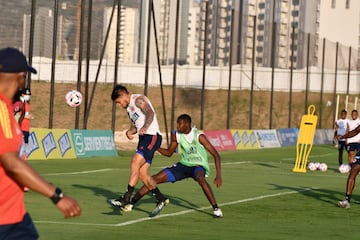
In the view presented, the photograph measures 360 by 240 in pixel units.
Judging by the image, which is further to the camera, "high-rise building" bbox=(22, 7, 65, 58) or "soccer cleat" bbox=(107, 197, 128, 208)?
"high-rise building" bbox=(22, 7, 65, 58)

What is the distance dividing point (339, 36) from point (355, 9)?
5.10 m

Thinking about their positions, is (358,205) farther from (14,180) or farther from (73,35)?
(73,35)

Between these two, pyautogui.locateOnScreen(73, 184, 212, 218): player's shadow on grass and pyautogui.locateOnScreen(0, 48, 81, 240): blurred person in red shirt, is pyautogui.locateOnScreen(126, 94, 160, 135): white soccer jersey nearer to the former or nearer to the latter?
pyautogui.locateOnScreen(73, 184, 212, 218): player's shadow on grass

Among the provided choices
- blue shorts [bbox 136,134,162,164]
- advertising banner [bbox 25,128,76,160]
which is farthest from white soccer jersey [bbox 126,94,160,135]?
advertising banner [bbox 25,128,76,160]

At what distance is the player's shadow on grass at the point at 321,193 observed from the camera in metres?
24.5

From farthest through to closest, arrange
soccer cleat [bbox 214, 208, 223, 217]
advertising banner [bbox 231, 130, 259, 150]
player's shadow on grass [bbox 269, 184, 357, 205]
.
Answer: advertising banner [bbox 231, 130, 259, 150], player's shadow on grass [bbox 269, 184, 357, 205], soccer cleat [bbox 214, 208, 223, 217]

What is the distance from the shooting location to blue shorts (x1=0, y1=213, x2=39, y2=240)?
7.92 meters

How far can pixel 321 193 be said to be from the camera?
85.9 feet

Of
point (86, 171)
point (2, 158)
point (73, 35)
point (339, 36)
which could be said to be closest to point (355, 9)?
point (339, 36)

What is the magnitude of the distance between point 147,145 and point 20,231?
10907 mm

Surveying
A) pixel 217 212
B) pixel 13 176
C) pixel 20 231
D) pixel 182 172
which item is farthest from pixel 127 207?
pixel 13 176

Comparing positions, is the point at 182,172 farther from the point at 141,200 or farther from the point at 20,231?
the point at 20,231

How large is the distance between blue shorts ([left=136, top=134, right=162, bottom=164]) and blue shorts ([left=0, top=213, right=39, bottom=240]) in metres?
10.8

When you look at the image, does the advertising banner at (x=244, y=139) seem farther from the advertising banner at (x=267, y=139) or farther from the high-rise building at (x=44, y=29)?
the high-rise building at (x=44, y=29)
